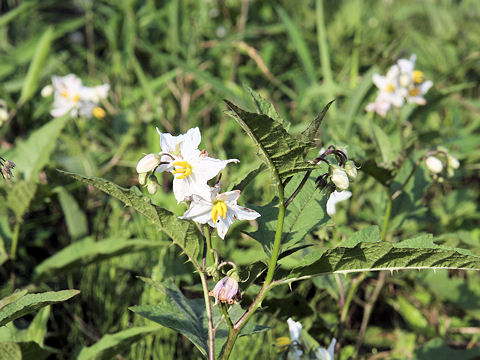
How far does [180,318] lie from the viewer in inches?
30.8

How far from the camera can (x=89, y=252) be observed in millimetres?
1173

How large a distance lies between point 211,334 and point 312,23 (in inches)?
97.2

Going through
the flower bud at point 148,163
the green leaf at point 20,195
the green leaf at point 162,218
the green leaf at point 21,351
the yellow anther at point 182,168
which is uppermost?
the flower bud at point 148,163

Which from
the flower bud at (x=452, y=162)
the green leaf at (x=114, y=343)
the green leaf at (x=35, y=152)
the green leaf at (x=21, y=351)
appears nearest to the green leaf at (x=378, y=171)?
the flower bud at (x=452, y=162)

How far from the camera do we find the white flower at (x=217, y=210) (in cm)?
69

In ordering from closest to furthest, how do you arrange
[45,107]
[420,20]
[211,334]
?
1. [211,334]
2. [45,107]
3. [420,20]

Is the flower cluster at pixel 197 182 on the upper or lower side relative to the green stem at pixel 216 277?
upper

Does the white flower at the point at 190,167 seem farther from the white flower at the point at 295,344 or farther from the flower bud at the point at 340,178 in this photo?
the white flower at the point at 295,344

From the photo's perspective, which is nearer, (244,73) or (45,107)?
(45,107)

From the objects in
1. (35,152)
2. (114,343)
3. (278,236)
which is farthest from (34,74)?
(278,236)

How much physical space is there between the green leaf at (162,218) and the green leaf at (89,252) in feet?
1.24

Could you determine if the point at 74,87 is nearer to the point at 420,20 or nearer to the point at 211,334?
the point at 211,334

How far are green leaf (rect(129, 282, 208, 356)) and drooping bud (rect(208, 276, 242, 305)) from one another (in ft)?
0.25

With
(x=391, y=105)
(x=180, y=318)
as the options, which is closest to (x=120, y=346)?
(x=180, y=318)
